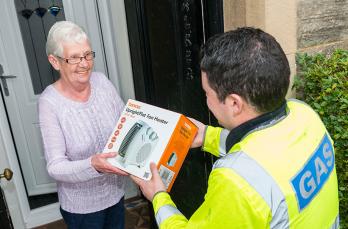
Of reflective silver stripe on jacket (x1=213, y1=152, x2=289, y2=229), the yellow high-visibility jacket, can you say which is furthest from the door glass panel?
reflective silver stripe on jacket (x1=213, y1=152, x2=289, y2=229)

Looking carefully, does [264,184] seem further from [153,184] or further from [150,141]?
[150,141]

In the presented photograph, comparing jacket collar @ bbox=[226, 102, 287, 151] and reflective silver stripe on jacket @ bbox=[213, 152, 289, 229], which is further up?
jacket collar @ bbox=[226, 102, 287, 151]

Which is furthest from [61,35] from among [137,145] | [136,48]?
[136,48]

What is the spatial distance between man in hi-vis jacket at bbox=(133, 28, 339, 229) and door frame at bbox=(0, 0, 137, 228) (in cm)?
210

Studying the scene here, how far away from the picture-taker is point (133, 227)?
129 inches

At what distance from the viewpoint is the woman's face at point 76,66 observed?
5.74 ft

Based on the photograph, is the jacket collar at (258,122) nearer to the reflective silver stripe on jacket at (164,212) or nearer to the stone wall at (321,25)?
the reflective silver stripe on jacket at (164,212)

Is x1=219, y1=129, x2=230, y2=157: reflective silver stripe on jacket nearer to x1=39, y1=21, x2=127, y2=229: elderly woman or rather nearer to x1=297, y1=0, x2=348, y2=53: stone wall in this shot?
x1=39, y1=21, x2=127, y2=229: elderly woman

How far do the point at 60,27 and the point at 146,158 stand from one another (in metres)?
0.78

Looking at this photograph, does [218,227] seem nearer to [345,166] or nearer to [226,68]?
[226,68]

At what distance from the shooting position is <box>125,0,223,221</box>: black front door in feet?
7.09

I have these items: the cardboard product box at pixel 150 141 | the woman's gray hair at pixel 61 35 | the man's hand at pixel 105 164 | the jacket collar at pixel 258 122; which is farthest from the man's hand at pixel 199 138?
the woman's gray hair at pixel 61 35

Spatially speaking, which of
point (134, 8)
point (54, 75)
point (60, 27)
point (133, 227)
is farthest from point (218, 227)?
point (54, 75)

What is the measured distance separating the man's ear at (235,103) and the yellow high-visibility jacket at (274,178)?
5 cm
